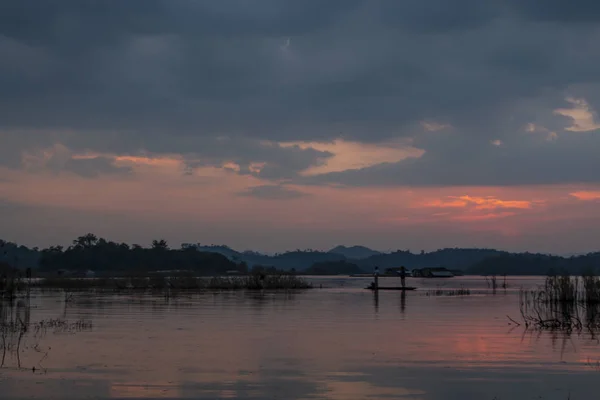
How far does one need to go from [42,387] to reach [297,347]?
35.5 ft

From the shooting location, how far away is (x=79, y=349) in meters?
26.6

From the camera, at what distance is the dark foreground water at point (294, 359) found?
61.8 ft

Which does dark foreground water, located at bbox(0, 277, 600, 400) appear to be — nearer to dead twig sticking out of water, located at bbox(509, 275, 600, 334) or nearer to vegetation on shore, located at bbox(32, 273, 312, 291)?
dead twig sticking out of water, located at bbox(509, 275, 600, 334)

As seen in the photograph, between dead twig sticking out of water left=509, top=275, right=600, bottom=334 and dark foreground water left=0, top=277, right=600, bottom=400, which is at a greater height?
dead twig sticking out of water left=509, top=275, right=600, bottom=334

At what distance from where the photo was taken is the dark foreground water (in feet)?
61.8

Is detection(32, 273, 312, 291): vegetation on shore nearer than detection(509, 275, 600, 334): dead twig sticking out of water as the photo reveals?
No

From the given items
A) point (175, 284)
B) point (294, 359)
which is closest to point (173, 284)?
point (175, 284)

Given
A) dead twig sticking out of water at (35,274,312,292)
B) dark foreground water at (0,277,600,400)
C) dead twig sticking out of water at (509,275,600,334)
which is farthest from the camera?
dead twig sticking out of water at (35,274,312,292)

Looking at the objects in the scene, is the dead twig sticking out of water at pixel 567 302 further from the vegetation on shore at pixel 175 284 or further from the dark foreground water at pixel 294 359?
the vegetation on shore at pixel 175 284

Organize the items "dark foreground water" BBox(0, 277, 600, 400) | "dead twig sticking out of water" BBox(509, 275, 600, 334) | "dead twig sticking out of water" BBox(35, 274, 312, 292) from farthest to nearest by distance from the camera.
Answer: "dead twig sticking out of water" BBox(35, 274, 312, 292) < "dead twig sticking out of water" BBox(509, 275, 600, 334) < "dark foreground water" BBox(0, 277, 600, 400)

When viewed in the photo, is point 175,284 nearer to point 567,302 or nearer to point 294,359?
point 567,302

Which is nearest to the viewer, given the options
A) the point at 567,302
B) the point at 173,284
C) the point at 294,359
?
the point at 294,359

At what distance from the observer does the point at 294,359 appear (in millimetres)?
24500

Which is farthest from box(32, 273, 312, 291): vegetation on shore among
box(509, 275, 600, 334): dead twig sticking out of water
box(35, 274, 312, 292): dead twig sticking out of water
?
box(509, 275, 600, 334): dead twig sticking out of water
